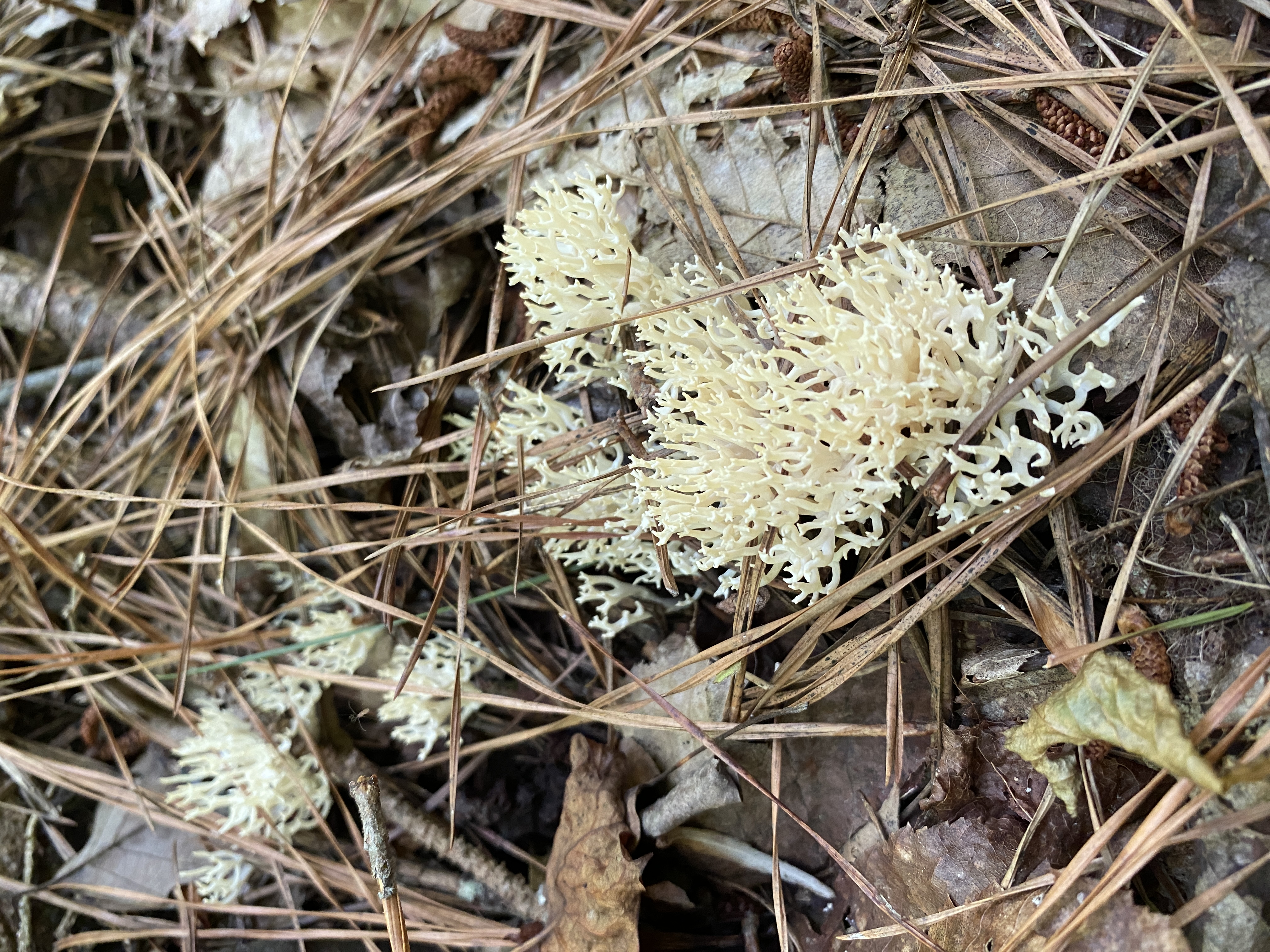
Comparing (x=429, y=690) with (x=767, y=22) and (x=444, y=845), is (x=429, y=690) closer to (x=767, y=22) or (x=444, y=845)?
(x=444, y=845)

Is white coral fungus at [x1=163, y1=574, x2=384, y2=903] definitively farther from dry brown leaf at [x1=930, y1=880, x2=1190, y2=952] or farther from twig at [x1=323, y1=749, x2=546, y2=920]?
dry brown leaf at [x1=930, y1=880, x2=1190, y2=952]

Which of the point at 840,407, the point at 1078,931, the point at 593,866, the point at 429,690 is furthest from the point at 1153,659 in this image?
the point at 429,690

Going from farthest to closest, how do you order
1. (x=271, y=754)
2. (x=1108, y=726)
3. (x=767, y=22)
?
(x=271, y=754), (x=767, y=22), (x=1108, y=726)

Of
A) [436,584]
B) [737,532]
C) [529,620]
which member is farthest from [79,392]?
[737,532]

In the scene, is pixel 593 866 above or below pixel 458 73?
below

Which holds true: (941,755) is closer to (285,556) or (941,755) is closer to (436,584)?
(436,584)

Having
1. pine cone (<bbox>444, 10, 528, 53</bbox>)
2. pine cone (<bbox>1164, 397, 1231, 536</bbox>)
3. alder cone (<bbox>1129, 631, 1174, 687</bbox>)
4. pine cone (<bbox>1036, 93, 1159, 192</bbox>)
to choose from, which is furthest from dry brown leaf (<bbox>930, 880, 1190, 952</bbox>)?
pine cone (<bbox>444, 10, 528, 53</bbox>)
